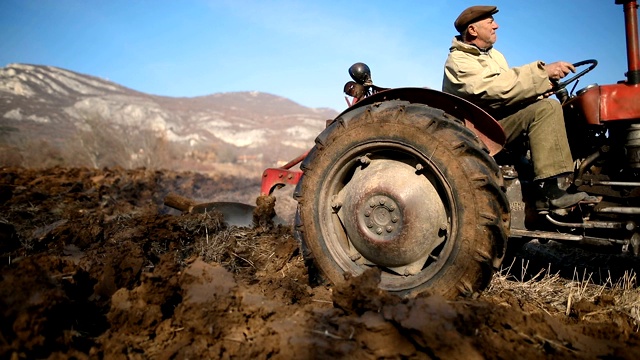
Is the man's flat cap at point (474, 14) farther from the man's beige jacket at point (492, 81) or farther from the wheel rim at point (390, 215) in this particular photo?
the wheel rim at point (390, 215)

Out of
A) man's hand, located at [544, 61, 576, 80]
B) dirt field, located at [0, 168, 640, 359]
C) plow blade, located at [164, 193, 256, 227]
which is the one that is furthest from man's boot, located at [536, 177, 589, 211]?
plow blade, located at [164, 193, 256, 227]

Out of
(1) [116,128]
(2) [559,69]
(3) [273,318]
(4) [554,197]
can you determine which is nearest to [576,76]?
(2) [559,69]

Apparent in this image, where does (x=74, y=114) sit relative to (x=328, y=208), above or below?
above

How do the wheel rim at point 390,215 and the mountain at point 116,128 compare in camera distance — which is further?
the mountain at point 116,128

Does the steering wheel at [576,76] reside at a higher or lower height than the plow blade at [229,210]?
higher

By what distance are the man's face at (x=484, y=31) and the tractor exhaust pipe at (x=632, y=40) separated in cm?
93

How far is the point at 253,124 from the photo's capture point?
61.3 m

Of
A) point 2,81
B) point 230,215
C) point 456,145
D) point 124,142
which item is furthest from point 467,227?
point 2,81

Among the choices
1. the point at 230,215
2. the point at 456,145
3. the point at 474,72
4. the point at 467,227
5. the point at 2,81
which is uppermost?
the point at 2,81

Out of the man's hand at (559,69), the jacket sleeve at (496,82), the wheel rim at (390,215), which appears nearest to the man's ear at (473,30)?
the jacket sleeve at (496,82)

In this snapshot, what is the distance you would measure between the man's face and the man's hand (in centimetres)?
69

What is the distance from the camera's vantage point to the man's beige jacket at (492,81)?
2.72 m

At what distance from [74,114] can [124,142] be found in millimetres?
27698

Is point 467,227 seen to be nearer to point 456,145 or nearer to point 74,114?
point 456,145
